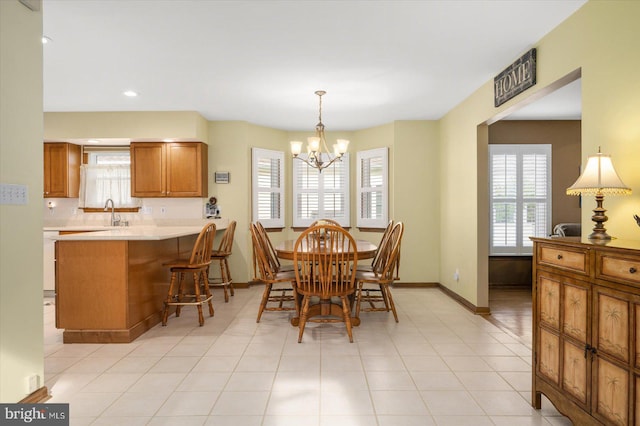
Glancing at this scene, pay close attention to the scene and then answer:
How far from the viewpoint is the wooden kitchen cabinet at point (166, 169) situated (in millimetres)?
5352

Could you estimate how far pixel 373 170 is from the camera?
6.13 metres

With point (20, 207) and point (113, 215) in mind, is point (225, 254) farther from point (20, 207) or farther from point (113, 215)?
point (20, 207)

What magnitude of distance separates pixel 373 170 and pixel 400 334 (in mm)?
3204

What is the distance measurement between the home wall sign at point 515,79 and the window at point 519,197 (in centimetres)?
222

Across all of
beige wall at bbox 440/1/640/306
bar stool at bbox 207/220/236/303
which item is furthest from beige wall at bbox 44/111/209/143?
beige wall at bbox 440/1/640/306

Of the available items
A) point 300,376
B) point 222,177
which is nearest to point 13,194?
point 300,376

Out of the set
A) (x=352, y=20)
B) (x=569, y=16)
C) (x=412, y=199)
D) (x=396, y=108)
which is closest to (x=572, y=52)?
(x=569, y=16)

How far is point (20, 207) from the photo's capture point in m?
2.08

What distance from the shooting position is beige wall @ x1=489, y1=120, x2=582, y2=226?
5.69 meters

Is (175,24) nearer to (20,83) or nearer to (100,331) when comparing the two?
(20,83)

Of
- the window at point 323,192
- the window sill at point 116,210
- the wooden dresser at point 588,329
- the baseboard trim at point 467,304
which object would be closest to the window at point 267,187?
the window at point 323,192

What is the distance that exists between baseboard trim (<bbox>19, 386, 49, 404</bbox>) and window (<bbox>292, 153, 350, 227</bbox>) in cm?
448

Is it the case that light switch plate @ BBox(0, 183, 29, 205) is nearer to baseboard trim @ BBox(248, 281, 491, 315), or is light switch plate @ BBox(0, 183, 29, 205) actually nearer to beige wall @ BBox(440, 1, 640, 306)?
beige wall @ BBox(440, 1, 640, 306)

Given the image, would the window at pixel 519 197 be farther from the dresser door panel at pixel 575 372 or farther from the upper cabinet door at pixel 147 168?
the upper cabinet door at pixel 147 168
